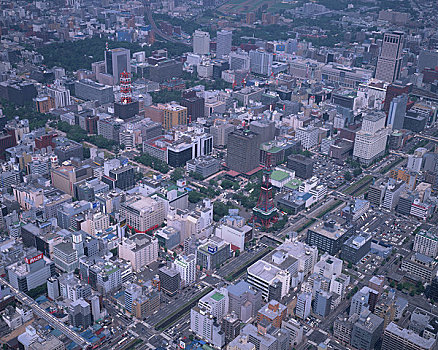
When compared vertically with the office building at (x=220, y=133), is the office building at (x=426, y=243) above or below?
below

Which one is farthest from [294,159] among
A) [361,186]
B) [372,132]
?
[372,132]

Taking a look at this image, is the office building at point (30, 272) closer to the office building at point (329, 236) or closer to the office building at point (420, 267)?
the office building at point (329, 236)

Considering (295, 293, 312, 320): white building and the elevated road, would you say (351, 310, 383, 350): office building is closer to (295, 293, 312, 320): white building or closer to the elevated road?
(295, 293, 312, 320): white building

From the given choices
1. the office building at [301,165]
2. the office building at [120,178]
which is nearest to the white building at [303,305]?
the office building at [301,165]

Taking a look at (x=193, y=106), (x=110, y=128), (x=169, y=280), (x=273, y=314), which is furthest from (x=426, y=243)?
(x=110, y=128)

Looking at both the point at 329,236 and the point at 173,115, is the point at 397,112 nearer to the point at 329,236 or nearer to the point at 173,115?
the point at 173,115

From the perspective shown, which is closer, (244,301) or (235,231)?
(244,301)
